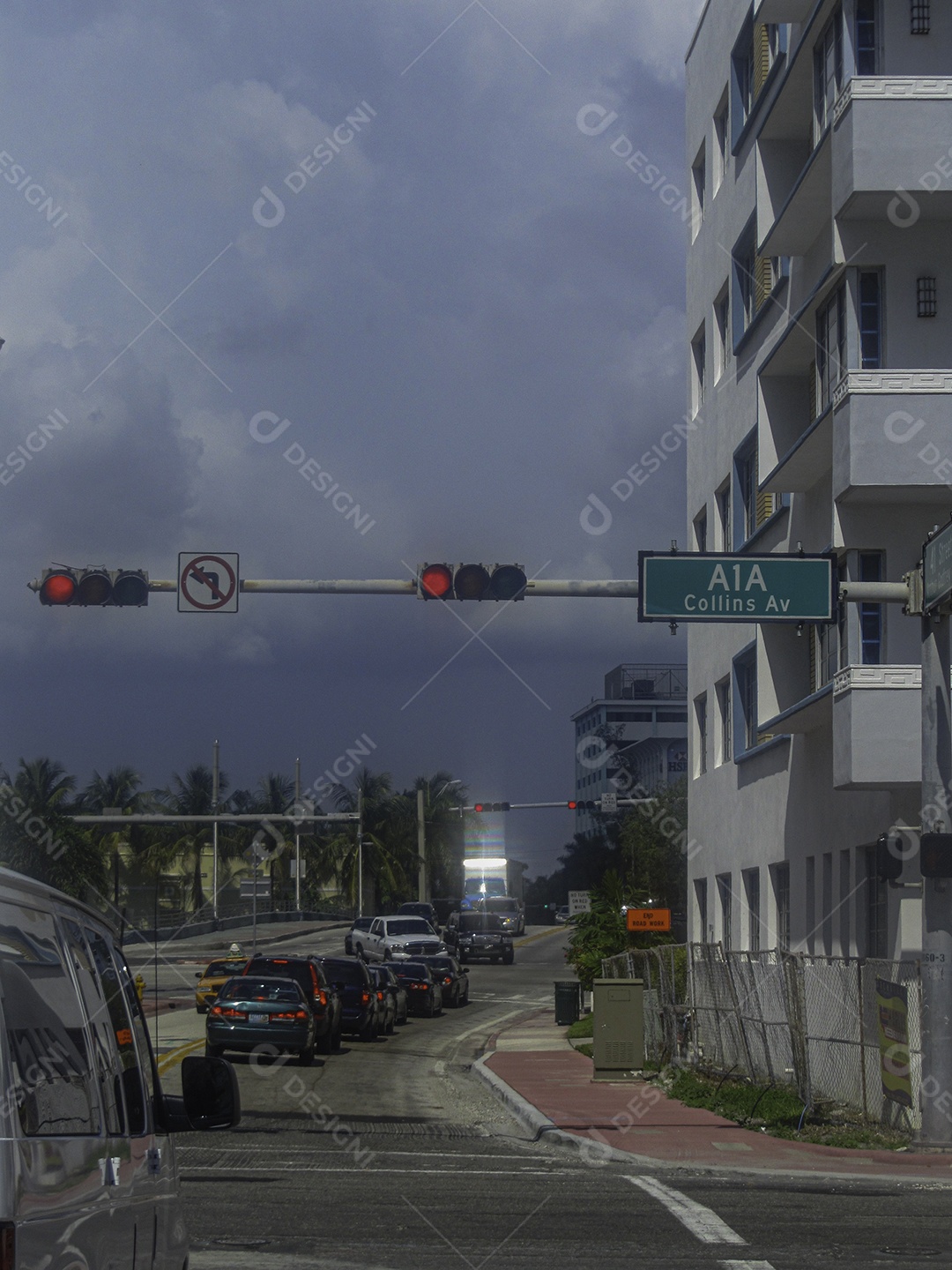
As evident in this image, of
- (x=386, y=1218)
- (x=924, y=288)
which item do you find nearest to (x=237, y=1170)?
(x=386, y=1218)

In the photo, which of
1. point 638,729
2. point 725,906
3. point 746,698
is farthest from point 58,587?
point 638,729

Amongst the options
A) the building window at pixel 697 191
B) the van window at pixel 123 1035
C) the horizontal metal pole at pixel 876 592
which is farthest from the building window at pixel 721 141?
the van window at pixel 123 1035

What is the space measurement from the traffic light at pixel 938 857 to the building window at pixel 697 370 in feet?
62.6

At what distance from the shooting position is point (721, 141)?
32344 mm

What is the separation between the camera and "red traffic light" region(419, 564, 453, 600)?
681 inches

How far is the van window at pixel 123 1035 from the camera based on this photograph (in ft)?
16.1

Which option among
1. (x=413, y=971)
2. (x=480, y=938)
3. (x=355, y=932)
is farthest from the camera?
(x=480, y=938)

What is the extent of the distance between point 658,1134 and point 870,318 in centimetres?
1048

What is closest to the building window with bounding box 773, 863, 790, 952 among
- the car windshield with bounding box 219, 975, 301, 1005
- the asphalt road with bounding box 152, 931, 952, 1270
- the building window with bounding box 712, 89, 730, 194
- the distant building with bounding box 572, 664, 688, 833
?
the asphalt road with bounding box 152, 931, 952, 1270

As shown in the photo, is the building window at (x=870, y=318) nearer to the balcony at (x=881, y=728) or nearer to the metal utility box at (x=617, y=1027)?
the balcony at (x=881, y=728)

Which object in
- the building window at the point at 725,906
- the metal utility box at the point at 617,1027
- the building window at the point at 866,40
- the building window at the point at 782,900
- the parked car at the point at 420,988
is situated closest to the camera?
the building window at the point at 866,40

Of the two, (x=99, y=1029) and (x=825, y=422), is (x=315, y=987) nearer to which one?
(x=825, y=422)

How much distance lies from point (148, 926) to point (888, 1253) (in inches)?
2783

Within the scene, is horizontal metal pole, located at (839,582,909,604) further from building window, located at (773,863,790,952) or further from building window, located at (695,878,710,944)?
building window, located at (695,878,710,944)
